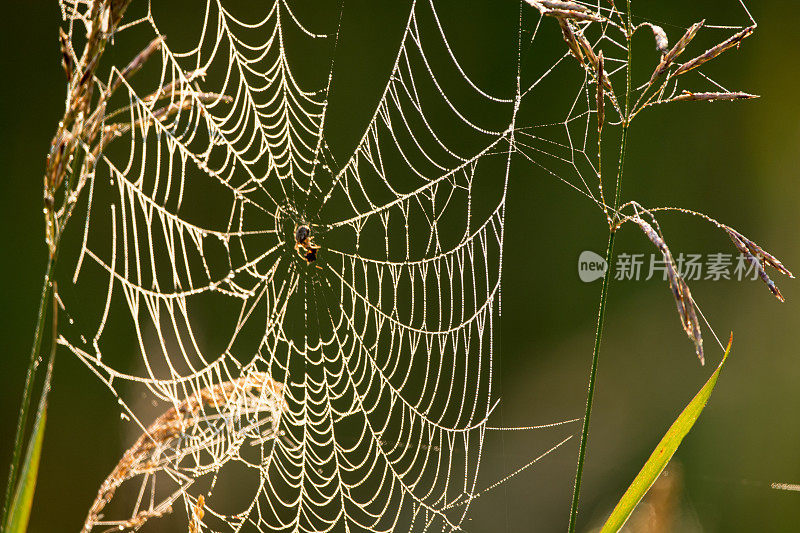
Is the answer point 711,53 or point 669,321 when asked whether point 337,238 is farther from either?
point 711,53

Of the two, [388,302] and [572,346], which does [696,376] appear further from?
[388,302]

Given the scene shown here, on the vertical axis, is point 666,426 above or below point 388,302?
below

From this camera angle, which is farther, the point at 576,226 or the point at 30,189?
the point at 30,189

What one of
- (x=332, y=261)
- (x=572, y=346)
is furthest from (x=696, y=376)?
(x=332, y=261)

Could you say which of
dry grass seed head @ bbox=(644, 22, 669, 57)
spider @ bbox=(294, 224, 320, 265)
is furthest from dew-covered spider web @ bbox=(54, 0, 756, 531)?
dry grass seed head @ bbox=(644, 22, 669, 57)

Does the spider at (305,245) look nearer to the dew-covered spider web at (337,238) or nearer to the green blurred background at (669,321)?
the dew-covered spider web at (337,238)

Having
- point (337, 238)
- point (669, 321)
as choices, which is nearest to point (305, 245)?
point (337, 238)

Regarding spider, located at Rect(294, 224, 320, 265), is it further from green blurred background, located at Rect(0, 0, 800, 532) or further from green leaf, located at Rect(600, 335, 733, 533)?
green leaf, located at Rect(600, 335, 733, 533)
